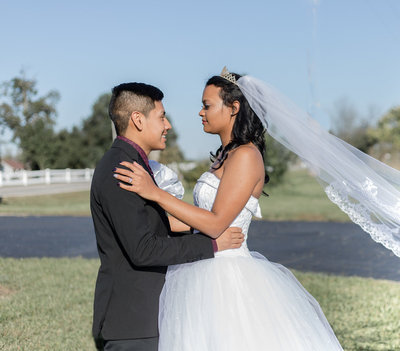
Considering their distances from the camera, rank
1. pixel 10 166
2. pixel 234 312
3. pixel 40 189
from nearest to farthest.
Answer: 1. pixel 234 312
2. pixel 40 189
3. pixel 10 166

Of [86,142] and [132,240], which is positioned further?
[86,142]

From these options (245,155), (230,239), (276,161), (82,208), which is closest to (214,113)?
(245,155)

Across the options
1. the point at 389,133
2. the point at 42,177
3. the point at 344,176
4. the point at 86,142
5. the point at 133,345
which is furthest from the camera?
the point at 86,142

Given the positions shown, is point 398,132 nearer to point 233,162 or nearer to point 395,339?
point 395,339

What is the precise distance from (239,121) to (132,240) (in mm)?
1215

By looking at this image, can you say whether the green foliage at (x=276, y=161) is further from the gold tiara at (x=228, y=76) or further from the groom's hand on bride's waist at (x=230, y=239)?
the groom's hand on bride's waist at (x=230, y=239)

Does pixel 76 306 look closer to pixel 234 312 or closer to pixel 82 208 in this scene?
pixel 234 312

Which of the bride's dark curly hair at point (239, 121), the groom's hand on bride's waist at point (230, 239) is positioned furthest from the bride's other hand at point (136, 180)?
the bride's dark curly hair at point (239, 121)

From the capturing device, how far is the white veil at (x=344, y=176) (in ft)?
11.7

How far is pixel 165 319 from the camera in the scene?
2949 millimetres

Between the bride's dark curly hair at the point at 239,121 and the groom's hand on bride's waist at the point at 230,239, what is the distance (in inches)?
18.7

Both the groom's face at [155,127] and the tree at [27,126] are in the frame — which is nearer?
the groom's face at [155,127]

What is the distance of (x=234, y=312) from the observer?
9.81 feet

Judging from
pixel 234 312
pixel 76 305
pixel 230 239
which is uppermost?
pixel 230 239
